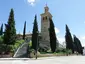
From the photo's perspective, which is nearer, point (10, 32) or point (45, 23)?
point (10, 32)

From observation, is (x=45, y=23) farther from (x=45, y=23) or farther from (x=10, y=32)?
(x=10, y=32)

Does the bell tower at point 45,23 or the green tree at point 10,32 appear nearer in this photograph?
the green tree at point 10,32

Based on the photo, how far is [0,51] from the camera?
1378 inches

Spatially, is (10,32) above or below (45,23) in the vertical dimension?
below

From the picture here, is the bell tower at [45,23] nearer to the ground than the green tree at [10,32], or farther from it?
farther from it

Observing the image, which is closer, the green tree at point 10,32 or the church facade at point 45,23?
the green tree at point 10,32

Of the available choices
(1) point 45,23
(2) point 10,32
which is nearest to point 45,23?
(1) point 45,23

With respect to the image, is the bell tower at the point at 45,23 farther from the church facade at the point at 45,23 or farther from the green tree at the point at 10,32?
the green tree at the point at 10,32

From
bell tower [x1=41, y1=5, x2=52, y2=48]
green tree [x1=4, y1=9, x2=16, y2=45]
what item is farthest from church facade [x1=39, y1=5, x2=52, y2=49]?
green tree [x1=4, y1=9, x2=16, y2=45]

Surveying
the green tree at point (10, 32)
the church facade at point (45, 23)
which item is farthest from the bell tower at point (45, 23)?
the green tree at point (10, 32)

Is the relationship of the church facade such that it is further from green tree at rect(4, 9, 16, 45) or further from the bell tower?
green tree at rect(4, 9, 16, 45)

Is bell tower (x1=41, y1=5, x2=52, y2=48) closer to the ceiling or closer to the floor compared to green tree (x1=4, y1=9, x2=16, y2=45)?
closer to the ceiling

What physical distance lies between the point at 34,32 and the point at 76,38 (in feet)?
116

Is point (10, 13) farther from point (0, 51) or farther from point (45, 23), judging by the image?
point (45, 23)
